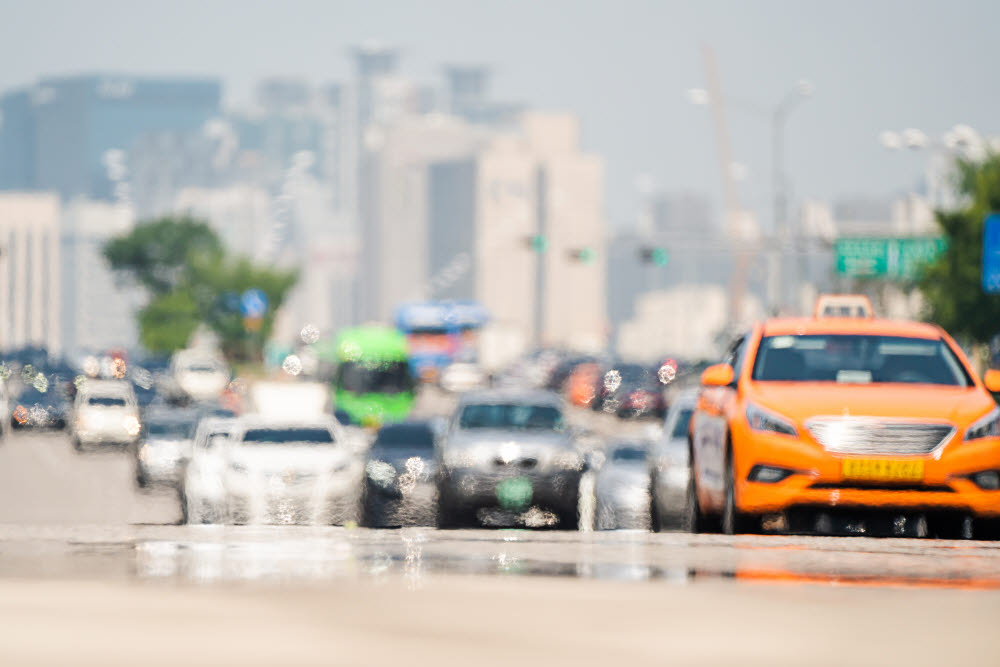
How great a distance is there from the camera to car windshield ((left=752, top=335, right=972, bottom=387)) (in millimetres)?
14539

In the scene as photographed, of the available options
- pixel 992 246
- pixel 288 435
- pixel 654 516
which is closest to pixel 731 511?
pixel 654 516

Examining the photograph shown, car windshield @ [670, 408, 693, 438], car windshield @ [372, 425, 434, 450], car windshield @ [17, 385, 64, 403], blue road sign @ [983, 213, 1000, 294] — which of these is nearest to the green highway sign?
car windshield @ [17, 385, 64, 403]

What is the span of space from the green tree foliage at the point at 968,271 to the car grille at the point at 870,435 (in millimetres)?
45099

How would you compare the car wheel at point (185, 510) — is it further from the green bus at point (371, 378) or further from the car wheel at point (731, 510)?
the green bus at point (371, 378)

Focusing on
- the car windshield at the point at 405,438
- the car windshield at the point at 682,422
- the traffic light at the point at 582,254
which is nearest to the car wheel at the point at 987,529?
the car windshield at the point at 682,422

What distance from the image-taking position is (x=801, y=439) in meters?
13.7

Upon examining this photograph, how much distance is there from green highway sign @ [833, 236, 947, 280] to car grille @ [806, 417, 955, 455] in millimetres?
57767

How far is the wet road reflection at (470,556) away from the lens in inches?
457

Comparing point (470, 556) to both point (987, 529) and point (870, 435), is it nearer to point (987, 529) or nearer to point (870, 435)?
point (870, 435)

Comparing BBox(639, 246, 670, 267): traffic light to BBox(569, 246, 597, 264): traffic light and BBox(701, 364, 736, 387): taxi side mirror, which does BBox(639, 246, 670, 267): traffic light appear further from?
BBox(701, 364, 736, 387): taxi side mirror

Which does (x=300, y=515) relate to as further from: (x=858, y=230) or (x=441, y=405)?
(x=858, y=230)

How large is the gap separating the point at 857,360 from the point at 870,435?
4.18 feet

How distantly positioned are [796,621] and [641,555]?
3.06m

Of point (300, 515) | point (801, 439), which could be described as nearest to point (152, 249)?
point (300, 515)
